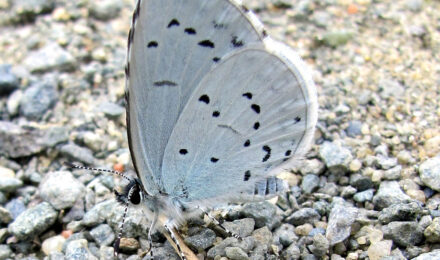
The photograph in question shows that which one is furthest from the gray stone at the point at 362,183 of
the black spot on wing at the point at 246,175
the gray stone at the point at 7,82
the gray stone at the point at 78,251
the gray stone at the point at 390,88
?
the gray stone at the point at 7,82

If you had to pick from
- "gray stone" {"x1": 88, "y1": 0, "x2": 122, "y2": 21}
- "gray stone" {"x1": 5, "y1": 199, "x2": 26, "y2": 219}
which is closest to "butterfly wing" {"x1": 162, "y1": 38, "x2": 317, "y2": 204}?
"gray stone" {"x1": 5, "y1": 199, "x2": 26, "y2": 219}

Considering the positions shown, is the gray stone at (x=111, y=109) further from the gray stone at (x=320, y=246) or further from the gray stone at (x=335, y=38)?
the gray stone at (x=320, y=246)

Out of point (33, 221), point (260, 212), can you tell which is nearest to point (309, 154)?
point (260, 212)

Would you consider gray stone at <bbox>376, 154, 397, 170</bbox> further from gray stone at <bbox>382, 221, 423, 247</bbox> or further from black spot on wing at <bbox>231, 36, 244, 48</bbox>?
black spot on wing at <bbox>231, 36, 244, 48</bbox>

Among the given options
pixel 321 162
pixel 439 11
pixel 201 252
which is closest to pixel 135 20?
pixel 201 252

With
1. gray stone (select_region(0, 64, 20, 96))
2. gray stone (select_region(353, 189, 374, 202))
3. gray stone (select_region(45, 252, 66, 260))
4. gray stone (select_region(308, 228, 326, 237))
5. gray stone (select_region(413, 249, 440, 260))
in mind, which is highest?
gray stone (select_region(0, 64, 20, 96))
